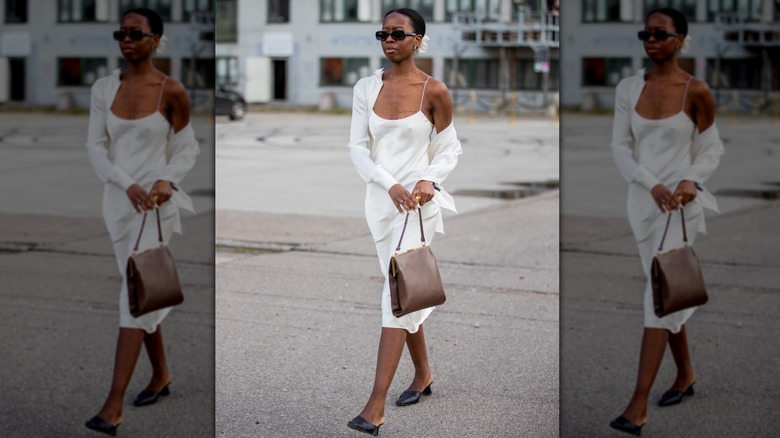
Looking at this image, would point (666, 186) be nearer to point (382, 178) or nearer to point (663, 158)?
point (663, 158)

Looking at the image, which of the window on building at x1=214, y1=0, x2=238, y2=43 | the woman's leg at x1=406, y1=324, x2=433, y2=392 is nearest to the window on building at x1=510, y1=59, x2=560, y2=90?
the window on building at x1=214, y1=0, x2=238, y2=43

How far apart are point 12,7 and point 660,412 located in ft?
8.24

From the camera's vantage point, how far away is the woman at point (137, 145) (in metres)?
3.89

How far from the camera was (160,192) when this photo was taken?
3926 millimetres

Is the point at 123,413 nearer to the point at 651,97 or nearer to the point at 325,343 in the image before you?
the point at 651,97

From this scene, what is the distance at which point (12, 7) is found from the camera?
13.3 feet

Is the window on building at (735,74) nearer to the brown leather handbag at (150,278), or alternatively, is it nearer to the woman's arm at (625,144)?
the woman's arm at (625,144)

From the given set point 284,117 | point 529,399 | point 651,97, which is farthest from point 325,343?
point 284,117

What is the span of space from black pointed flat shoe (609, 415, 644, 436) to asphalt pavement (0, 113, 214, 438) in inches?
53.2

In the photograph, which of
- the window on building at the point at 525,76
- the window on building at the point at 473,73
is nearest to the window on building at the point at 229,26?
the window on building at the point at 473,73

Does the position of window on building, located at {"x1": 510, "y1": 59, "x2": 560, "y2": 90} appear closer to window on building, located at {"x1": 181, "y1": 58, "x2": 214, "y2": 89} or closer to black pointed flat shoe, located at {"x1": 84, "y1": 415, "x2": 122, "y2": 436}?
window on building, located at {"x1": 181, "y1": 58, "x2": 214, "y2": 89}

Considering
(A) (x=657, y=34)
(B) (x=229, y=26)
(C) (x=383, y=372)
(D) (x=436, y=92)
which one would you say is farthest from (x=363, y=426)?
(B) (x=229, y=26)

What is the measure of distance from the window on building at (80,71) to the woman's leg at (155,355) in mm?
835

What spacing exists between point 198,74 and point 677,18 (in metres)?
1.53
